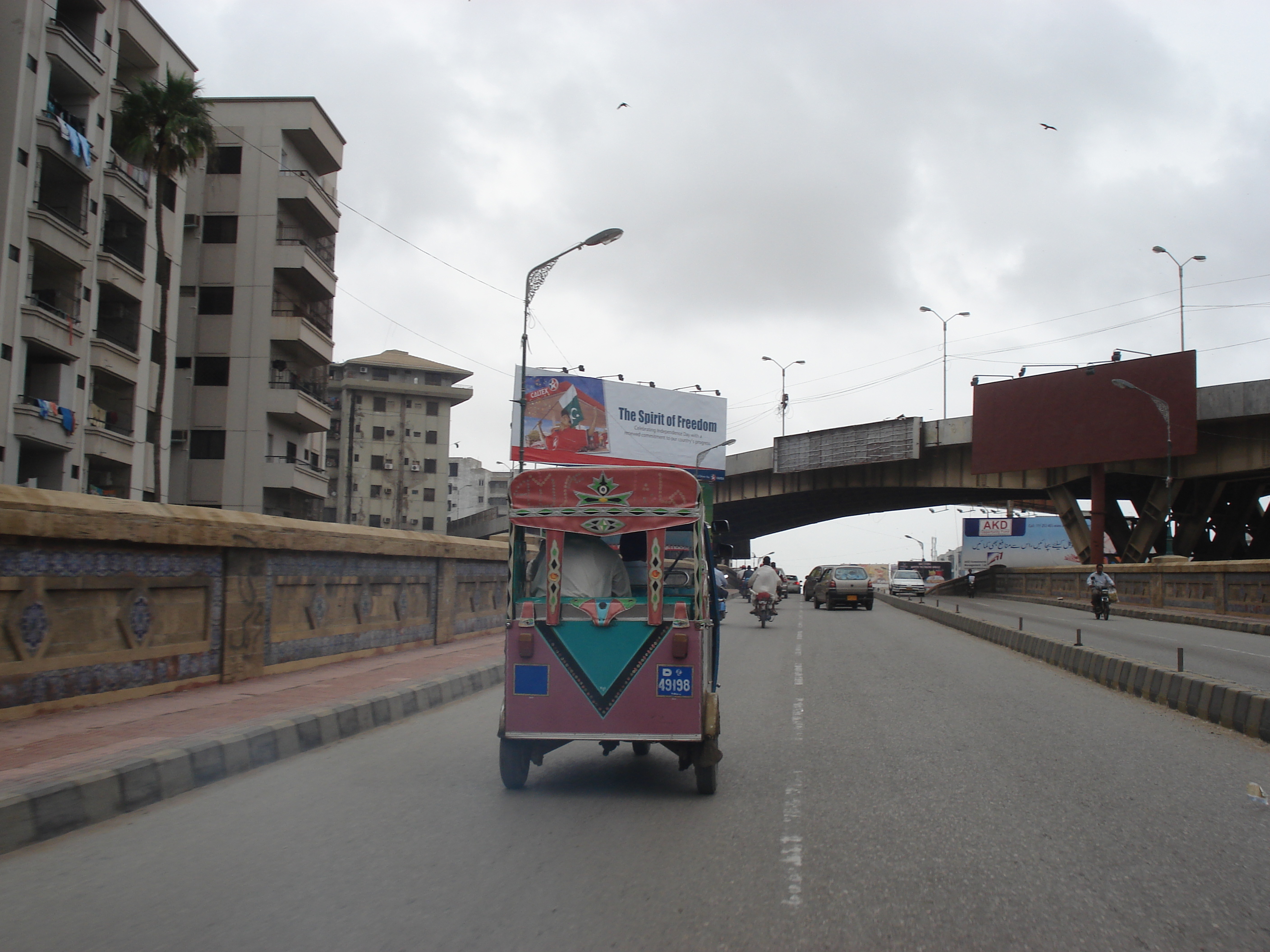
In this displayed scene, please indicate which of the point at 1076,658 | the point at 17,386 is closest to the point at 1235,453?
the point at 1076,658

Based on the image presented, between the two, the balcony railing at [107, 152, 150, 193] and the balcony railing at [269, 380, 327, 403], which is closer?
the balcony railing at [107, 152, 150, 193]

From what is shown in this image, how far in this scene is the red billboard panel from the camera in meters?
45.2

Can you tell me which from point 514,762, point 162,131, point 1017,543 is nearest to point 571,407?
point 162,131

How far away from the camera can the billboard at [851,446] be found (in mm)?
52938

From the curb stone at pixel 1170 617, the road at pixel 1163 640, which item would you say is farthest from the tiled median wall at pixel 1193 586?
the road at pixel 1163 640

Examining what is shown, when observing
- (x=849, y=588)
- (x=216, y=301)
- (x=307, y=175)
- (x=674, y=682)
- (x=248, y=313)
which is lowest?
(x=849, y=588)

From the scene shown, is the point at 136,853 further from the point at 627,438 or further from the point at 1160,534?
the point at 1160,534

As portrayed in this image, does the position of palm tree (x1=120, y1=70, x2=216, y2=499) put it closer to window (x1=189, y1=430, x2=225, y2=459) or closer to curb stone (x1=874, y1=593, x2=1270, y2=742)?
window (x1=189, y1=430, x2=225, y2=459)

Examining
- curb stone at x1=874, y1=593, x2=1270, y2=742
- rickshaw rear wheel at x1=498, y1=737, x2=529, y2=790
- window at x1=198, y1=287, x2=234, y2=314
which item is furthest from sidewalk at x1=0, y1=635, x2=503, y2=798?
window at x1=198, y1=287, x2=234, y2=314

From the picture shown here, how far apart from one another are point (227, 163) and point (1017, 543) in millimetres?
56554

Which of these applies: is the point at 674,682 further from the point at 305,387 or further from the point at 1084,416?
the point at 1084,416

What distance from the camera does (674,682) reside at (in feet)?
22.4

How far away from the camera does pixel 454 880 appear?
496cm

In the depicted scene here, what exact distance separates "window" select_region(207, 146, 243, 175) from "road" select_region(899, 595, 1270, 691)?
115ft
